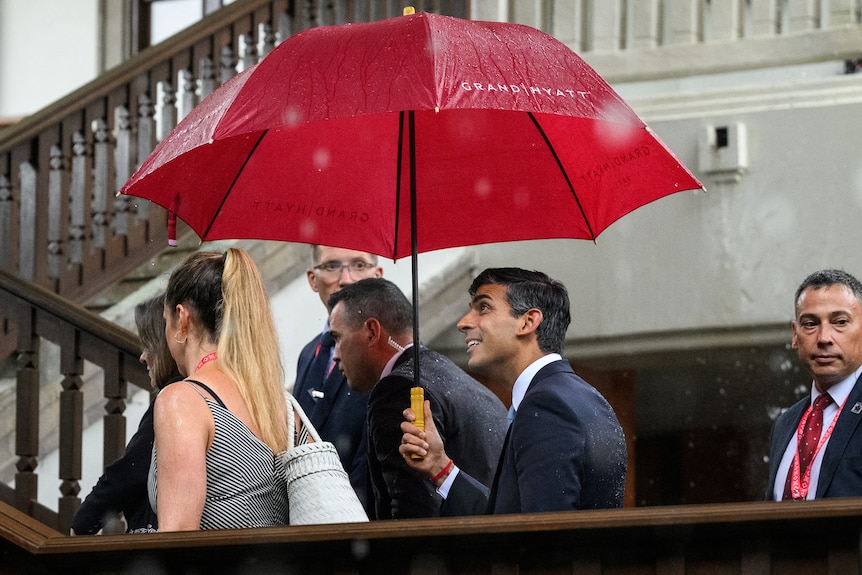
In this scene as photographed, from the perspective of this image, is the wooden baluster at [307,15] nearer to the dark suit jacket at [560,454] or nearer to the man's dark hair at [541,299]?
the man's dark hair at [541,299]

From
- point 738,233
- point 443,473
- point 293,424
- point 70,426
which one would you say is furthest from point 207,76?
point 293,424

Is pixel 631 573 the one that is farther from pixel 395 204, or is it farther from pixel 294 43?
pixel 395 204

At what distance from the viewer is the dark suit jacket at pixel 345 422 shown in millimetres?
6105

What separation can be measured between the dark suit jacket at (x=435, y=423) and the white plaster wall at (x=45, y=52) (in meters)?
7.63

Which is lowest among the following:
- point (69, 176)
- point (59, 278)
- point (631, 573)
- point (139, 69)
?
point (631, 573)

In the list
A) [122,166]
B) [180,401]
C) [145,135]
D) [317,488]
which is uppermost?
[145,135]

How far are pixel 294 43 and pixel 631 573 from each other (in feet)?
6.50

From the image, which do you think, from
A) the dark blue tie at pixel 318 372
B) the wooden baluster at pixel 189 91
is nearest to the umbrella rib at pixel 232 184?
the dark blue tie at pixel 318 372

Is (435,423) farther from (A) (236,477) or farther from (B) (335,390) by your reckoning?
(A) (236,477)

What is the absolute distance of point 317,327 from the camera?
8.93m

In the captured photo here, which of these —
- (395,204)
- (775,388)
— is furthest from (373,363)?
(775,388)

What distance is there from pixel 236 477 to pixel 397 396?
1.27m

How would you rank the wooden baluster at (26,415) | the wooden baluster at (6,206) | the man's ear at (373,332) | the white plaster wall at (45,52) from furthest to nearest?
the white plaster wall at (45,52)
the wooden baluster at (6,206)
the wooden baluster at (26,415)
the man's ear at (373,332)

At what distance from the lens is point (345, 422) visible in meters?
6.28
